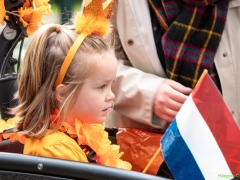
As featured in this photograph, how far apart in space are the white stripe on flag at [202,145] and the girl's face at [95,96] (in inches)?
12.2

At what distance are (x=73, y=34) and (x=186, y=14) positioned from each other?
47 cm

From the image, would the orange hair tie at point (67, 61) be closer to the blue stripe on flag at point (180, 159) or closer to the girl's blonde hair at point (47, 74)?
the girl's blonde hair at point (47, 74)

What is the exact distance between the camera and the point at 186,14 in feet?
7.14

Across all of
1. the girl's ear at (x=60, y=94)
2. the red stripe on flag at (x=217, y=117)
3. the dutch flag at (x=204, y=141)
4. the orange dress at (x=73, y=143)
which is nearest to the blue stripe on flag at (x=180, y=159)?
the dutch flag at (x=204, y=141)

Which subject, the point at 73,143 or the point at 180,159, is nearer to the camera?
the point at 180,159

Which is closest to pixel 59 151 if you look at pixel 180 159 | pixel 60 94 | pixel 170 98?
pixel 60 94

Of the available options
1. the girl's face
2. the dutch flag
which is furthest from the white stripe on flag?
the girl's face

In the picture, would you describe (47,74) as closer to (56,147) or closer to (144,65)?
(56,147)

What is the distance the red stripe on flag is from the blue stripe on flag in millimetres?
101

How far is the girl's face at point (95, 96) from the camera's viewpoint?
6.40ft

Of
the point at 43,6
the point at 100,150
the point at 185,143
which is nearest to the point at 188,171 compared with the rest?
the point at 185,143

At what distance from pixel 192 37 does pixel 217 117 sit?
50cm

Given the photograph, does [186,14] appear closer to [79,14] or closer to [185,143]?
[79,14]

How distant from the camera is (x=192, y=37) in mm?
2193
